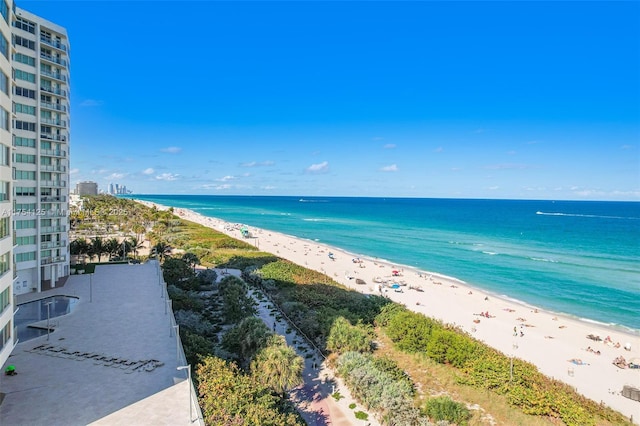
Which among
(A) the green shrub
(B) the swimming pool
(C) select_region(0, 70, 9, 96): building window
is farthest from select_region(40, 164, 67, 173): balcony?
(A) the green shrub

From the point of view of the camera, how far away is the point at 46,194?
32.9 m

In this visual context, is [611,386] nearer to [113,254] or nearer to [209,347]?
[209,347]

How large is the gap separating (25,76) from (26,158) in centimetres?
671

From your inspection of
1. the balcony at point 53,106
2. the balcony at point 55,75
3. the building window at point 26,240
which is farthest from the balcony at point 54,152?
the building window at point 26,240

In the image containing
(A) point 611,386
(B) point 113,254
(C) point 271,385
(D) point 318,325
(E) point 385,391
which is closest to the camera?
(C) point 271,385

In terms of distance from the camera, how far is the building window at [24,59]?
3034 cm

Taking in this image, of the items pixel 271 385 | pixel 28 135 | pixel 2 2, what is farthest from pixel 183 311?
pixel 2 2

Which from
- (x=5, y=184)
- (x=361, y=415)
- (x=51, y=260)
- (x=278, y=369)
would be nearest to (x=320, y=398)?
(x=361, y=415)

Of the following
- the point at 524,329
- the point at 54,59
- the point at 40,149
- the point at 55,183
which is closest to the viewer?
the point at 40,149

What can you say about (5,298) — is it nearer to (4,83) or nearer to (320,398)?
(4,83)

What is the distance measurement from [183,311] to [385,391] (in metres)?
16.8

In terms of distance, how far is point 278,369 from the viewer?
18.3 meters

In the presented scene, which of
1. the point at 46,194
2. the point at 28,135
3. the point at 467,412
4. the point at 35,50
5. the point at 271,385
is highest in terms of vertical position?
the point at 35,50

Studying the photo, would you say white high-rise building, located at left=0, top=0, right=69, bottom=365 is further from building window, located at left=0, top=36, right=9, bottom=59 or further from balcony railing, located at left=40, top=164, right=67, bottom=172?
building window, located at left=0, top=36, right=9, bottom=59
